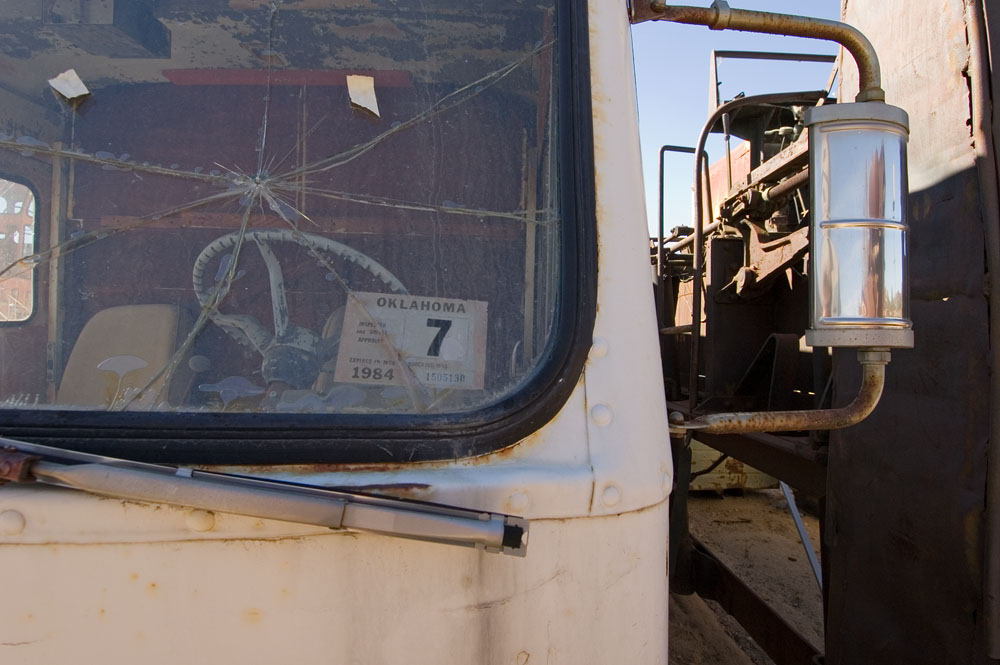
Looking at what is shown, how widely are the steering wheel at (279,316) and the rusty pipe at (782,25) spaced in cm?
76

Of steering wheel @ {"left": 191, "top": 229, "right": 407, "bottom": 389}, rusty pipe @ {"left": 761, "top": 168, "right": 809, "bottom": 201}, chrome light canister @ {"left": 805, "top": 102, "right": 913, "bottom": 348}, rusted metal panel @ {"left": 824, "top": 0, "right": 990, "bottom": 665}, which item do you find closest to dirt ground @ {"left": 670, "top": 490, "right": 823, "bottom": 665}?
rusted metal panel @ {"left": 824, "top": 0, "right": 990, "bottom": 665}

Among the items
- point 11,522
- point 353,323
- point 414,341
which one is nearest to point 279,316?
point 353,323

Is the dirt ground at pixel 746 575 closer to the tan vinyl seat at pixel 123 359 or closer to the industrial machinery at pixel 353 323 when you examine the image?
the industrial machinery at pixel 353 323

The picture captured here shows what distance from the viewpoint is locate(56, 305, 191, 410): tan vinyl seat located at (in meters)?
0.92

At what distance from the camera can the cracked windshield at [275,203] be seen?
37.9 inches

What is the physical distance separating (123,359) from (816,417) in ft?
3.79

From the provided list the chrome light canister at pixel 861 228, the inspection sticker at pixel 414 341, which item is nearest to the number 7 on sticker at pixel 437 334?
the inspection sticker at pixel 414 341

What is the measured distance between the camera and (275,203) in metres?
1.05

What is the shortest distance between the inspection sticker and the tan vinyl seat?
0.27m

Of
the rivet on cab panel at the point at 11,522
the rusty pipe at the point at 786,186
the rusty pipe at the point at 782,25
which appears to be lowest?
the rivet on cab panel at the point at 11,522

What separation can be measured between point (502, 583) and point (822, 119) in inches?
34.8

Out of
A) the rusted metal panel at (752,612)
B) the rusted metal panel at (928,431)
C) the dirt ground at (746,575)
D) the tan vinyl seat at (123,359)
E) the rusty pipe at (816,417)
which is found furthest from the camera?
the dirt ground at (746,575)

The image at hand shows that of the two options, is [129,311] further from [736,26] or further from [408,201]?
[736,26]

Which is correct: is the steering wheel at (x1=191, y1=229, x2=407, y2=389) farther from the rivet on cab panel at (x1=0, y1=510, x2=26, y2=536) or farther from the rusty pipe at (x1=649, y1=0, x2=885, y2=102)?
the rusty pipe at (x1=649, y1=0, x2=885, y2=102)
